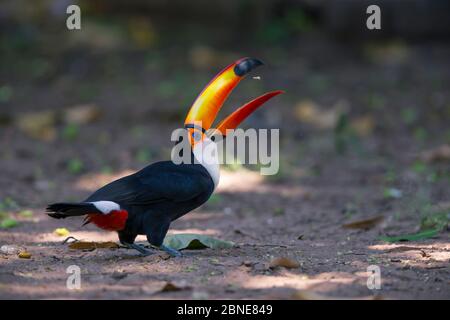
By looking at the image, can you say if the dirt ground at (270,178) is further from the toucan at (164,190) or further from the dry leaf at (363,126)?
the toucan at (164,190)

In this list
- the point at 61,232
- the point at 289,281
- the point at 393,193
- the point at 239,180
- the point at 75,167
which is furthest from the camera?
the point at 75,167

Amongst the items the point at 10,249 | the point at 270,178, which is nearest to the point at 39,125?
the point at 270,178

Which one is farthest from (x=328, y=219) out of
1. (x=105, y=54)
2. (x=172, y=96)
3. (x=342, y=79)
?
(x=105, y=54)

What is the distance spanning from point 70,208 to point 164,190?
77cm

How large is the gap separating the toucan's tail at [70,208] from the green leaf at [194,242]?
810mm

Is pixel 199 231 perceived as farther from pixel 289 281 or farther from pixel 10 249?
pixel 289 281

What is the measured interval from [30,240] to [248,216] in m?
2.30

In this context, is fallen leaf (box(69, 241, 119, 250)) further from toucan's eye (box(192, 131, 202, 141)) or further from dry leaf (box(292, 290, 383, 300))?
dry leaf (box(292, 290, 383, 300))

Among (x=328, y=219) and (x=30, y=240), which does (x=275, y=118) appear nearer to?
(x=328, y=219)

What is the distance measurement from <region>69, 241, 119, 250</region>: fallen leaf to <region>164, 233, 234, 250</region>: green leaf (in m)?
0.45

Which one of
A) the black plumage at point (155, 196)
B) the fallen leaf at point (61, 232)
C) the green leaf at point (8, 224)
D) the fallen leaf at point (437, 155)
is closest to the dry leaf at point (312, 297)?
the black plumage at point (155, 196)

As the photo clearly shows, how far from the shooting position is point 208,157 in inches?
247

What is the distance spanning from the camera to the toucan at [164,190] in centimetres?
574

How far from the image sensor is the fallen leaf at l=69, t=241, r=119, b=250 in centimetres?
616
